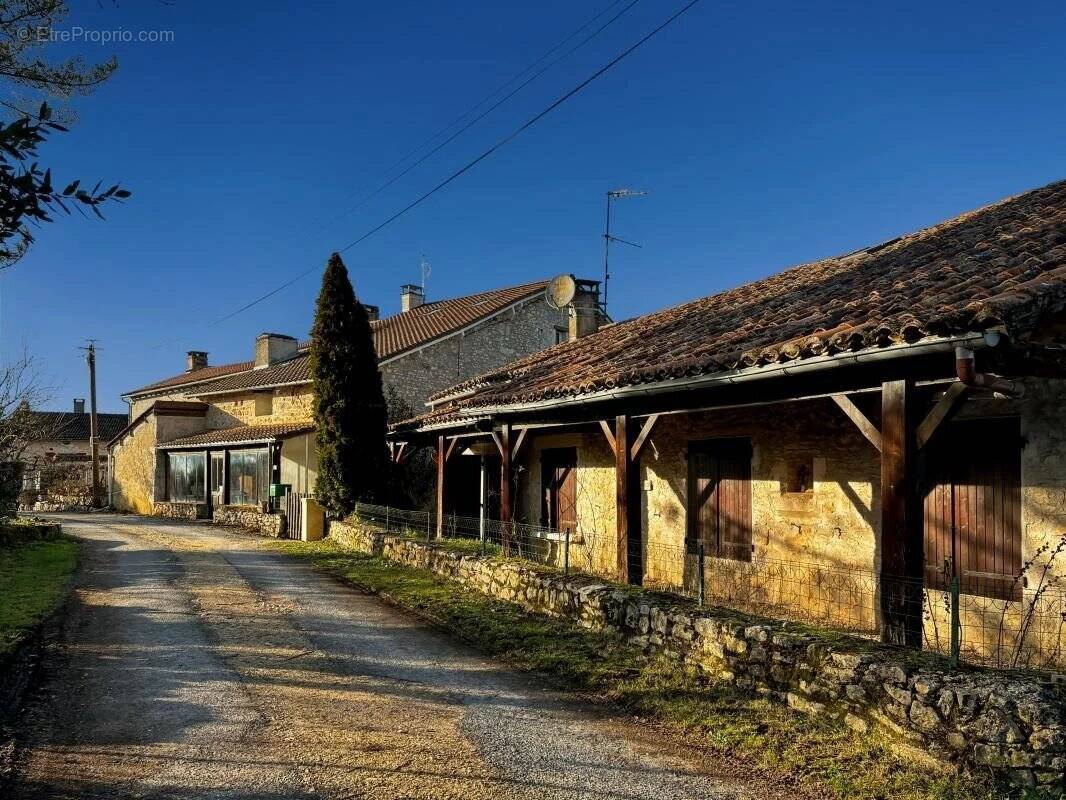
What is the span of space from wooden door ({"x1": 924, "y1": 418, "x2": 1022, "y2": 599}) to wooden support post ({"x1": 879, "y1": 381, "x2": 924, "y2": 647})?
1.21 metres

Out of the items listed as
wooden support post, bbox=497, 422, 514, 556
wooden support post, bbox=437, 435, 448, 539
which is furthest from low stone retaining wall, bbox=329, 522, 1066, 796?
wooden support post, bbox=437, 435, 448, 539

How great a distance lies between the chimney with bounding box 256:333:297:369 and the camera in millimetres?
29531

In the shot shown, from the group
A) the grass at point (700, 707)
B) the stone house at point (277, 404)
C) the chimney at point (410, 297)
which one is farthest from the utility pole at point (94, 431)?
the grass at point (700, 707)

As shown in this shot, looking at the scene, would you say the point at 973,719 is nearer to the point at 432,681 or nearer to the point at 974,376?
the point at 974,376

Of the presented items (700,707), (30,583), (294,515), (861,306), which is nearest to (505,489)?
(861,306)

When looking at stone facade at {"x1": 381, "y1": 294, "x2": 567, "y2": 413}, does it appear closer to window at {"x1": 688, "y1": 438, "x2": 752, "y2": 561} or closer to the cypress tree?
the cypress tree

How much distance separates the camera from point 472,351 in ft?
78.0

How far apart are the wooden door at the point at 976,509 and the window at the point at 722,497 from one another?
A: 245cm

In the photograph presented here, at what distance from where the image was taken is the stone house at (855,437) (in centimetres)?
561

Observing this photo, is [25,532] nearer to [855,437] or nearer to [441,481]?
[441,481]

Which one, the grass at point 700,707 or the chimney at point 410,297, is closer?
the grass at point 700,707

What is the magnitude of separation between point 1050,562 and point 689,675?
3052 mm

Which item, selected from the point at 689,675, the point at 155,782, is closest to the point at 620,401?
the point at 689,675

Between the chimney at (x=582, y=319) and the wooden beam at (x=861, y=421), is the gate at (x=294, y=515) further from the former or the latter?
the wooden beam at (x=861, y=421)
